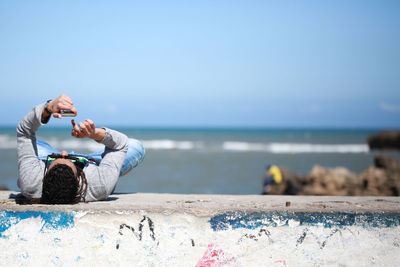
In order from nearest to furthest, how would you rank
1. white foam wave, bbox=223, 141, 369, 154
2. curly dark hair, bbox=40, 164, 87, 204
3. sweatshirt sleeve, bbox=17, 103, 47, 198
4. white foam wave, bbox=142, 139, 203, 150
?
curly dark hair, bbox=40, 164, 87, 204
sweatshirt sleeve, bbox=17, 103, 47, 198
white foam wave, bbox=223, 141, 369, 154
white foam wave, bbox=142, 139, 203, 150

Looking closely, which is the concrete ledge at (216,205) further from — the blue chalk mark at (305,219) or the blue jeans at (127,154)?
the blue jeans at (127,154)

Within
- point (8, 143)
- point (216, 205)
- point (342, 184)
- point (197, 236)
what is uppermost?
point (8, 143)

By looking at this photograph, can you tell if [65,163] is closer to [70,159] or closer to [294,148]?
[70,159]

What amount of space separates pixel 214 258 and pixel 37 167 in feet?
3.89

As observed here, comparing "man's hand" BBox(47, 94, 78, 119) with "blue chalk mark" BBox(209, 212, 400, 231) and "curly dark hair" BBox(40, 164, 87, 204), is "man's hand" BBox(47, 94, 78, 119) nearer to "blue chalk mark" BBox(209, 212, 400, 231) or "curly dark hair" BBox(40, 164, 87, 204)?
"curly dark hair" BBox(40, 164, 87, 204)

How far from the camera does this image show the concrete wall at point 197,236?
2.17 metres

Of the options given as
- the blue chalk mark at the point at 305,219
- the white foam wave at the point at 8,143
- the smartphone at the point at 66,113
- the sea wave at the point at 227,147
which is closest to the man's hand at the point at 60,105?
the smartphone at the point at 66,113

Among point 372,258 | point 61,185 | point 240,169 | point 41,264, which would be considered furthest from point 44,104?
point 240,169

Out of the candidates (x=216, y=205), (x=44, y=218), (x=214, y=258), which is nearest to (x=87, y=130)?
(x=44, y=218)

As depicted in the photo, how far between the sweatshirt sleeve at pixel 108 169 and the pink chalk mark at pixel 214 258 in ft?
2.45

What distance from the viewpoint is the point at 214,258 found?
2.20 m

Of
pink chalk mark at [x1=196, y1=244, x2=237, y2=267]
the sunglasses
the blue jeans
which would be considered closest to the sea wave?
the blue jeans

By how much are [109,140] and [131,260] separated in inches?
31.4

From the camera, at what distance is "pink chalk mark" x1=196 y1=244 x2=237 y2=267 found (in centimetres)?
220
